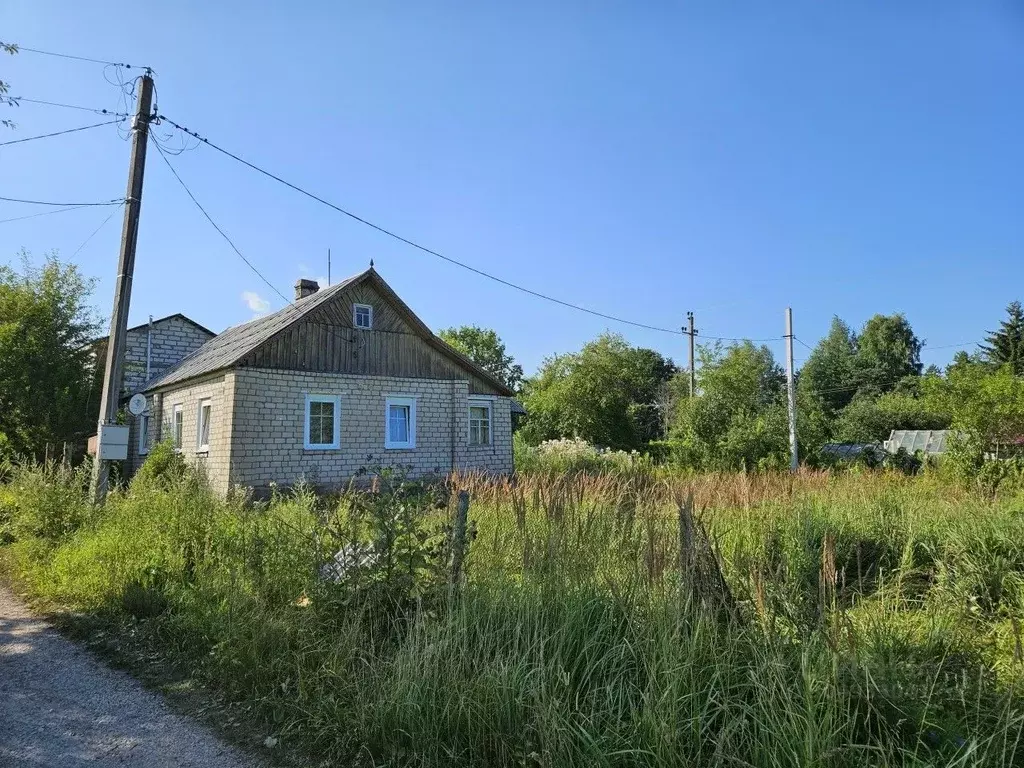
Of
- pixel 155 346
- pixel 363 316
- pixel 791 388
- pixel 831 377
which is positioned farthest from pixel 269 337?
pixel 831 377

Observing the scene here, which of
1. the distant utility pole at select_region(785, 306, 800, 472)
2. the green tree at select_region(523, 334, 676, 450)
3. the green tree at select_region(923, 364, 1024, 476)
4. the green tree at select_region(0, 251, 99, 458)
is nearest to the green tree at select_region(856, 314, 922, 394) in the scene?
the green tree at select_region(523, 334, 676, 450)

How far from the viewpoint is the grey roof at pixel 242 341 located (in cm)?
1473

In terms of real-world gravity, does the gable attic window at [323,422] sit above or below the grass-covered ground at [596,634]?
above

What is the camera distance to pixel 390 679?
3.29 m

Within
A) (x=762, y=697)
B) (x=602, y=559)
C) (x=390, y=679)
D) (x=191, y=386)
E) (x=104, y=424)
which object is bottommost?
(x=390, y=679)

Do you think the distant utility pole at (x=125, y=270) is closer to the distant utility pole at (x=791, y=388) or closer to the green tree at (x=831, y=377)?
the distant utility pole at (x=791, y=388)

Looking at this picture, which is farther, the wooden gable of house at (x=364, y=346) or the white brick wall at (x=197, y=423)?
the wooden gable of house at (x=364, y=346)

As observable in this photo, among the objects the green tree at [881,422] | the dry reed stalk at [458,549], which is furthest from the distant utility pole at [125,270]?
the green tree at [881,422]

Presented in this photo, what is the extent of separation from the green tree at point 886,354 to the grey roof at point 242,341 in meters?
44.4

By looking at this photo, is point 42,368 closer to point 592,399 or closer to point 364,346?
point 364,346

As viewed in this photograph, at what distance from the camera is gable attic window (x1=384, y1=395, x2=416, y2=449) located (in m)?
16.8

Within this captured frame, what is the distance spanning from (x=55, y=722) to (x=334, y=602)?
1.66 meters

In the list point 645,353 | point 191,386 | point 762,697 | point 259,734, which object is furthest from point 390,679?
point 645,353

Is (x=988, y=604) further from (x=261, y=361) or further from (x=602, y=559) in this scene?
(x=261, y=361)
